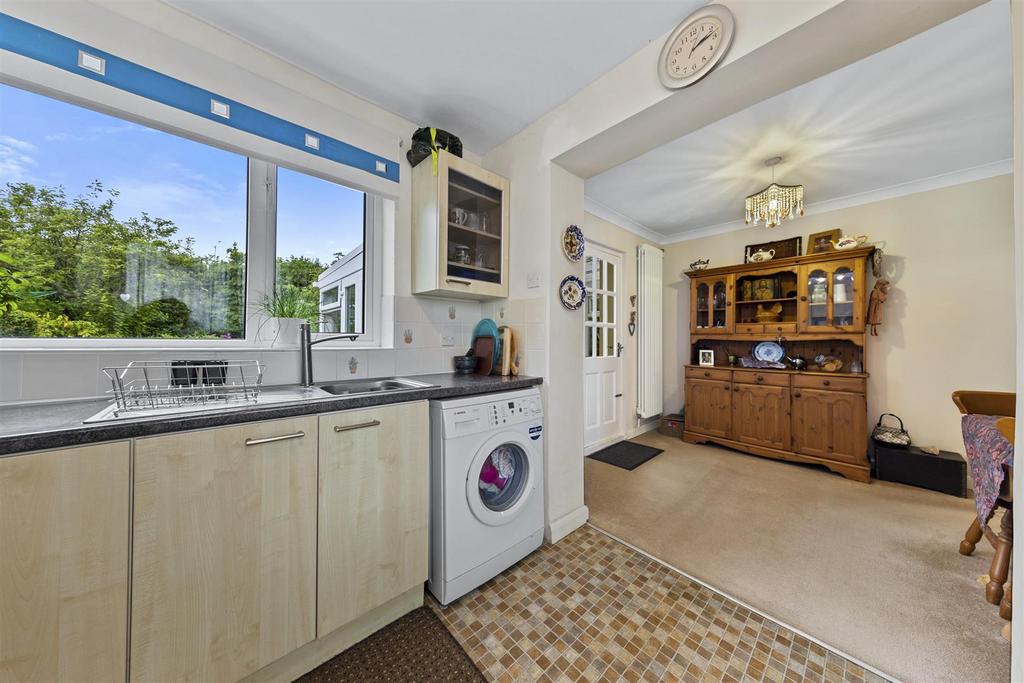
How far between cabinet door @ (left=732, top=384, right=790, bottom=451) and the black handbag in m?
0.61

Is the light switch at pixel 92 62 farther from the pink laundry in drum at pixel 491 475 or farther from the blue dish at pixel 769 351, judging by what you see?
the blue dish at pixel 769 351

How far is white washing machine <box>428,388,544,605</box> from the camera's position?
4.72 ft

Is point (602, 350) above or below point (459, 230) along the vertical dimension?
below

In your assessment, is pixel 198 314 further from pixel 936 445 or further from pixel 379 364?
pixel 936 445

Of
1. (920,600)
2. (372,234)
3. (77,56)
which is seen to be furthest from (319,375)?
(920,600)

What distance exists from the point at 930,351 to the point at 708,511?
247 cm

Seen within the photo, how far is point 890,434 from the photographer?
279 cm

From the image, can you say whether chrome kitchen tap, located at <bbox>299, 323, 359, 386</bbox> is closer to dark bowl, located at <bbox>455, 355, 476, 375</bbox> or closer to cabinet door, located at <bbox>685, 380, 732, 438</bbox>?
Result: dark bowl, located at <bbox>455, 355, 476, 375</bbox>

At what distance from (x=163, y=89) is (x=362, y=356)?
1.31 meters

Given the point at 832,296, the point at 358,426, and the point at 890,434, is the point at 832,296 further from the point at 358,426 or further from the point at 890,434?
the point at 358,426

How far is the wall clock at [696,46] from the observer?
1.25 metres

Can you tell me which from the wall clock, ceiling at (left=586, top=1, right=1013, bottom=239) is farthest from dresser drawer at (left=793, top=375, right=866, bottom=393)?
the wall clock

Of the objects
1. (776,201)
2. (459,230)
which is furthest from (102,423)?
(776,201)

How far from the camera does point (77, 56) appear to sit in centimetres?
115
